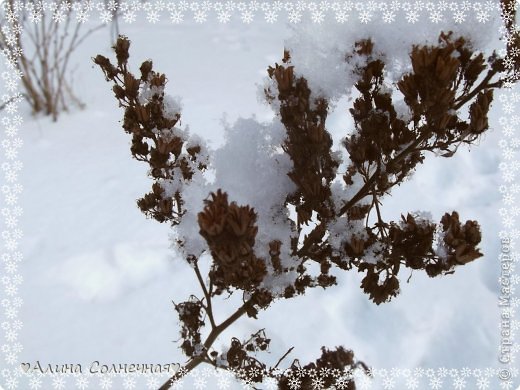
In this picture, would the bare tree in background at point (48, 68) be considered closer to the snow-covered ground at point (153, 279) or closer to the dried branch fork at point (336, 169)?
the snow-covered ground at point (153, 279)

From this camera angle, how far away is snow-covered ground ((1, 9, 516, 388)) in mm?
2479

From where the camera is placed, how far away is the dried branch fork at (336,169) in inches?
32.5

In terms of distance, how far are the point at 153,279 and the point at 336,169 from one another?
2.06 m

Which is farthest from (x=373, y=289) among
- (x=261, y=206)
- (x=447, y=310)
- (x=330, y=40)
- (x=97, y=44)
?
(x=97, y=44)

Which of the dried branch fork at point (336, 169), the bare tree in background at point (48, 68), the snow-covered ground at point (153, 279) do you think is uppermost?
the bare tree in background at point (48, 68)

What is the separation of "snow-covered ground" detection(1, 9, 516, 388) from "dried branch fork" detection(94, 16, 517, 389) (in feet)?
2.39

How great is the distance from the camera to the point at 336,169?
1072 mm

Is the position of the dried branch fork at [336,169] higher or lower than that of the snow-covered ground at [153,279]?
lower

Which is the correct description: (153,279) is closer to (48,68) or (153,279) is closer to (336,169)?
(336,169)

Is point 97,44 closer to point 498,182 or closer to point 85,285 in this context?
point 85,285

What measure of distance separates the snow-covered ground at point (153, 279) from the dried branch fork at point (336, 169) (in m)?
0.73

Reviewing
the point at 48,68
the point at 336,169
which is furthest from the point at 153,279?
the point at 48,68

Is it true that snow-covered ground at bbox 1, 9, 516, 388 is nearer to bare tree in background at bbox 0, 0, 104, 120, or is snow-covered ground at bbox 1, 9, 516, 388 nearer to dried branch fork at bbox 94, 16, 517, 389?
bare tree in background at bbox 0, 0, 104, 120

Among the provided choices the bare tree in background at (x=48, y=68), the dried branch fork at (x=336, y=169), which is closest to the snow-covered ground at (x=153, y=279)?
the bare tree in background at (x=48, y=68)
